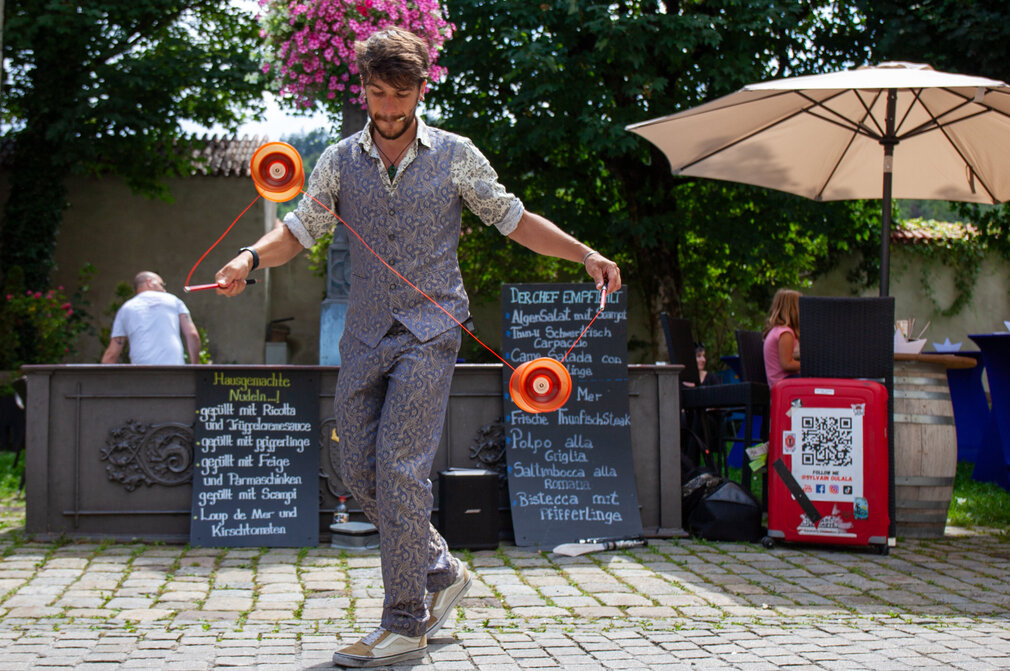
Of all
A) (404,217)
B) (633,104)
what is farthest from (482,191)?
(633,104)

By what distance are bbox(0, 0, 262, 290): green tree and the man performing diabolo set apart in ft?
41.3

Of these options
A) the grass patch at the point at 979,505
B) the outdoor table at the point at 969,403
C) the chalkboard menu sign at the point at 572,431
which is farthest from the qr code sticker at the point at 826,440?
the outdoor table at the point at 969,403

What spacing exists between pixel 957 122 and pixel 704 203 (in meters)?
8.18

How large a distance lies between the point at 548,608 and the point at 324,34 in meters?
4.13

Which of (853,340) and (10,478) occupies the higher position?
(853,340)

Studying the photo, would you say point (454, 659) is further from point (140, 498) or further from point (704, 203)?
point (704, 203)

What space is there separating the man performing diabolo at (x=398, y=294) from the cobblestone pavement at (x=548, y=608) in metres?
0.37

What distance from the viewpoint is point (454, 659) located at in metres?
3.32

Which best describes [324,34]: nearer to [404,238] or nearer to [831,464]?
[404,238]

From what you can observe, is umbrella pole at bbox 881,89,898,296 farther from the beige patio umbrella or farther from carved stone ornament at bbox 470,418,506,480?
carved stone ornament at bbox 470,418,506,480

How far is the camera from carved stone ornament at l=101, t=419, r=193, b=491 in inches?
229

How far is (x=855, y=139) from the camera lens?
23.9ft

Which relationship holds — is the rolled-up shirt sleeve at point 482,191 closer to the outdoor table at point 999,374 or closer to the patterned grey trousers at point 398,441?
the patterned grey trousers at point 398,441

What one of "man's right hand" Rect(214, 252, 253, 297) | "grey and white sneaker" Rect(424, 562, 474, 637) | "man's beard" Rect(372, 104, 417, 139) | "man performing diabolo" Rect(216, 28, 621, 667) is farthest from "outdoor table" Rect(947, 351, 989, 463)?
"man's right hand" Rect(214, 252, 253, 297)
